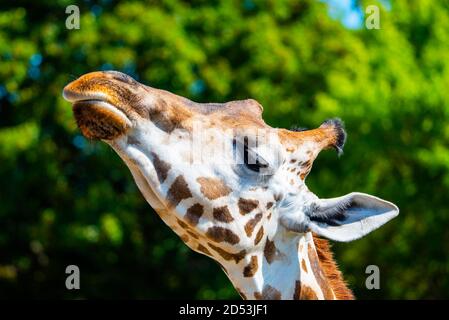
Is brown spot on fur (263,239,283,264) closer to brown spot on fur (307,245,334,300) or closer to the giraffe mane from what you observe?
brown spot on fur (307,245,334,300)

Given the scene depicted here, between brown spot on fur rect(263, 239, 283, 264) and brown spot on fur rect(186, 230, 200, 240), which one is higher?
brown spot on fur rect(186, 230, 200, 240)

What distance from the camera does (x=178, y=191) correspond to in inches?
168

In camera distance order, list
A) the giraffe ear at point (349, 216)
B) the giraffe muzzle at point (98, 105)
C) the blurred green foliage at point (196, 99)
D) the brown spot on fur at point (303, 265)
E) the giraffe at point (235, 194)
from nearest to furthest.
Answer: the giraffe muzzle at point (98, 105), the giraffe at point (235, 194), the giraffe ear at point (349, 216), the brown spot on fur at point (303, 265), the blurred green foliage at point (196, 99)

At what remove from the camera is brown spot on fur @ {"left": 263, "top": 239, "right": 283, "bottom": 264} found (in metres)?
4.40

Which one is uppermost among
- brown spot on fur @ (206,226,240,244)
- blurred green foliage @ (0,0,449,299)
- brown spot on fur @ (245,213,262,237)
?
blurred green foliage @ (0,0,449,299)

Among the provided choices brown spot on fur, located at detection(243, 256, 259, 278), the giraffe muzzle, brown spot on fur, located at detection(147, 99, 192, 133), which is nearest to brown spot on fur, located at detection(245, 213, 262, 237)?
brown spot on fur, located at detection(243, 256, 259, 278)

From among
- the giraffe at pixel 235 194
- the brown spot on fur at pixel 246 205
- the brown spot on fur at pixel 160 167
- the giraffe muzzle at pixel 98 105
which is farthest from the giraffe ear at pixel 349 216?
the giraffe muzzle at pixel 98 105

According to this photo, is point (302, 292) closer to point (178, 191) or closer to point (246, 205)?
point (246, 205)

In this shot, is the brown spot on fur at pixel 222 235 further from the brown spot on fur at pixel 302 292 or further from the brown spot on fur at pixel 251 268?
the brown spot on fur at pixel 302 292

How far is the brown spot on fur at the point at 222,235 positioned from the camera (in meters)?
4.32

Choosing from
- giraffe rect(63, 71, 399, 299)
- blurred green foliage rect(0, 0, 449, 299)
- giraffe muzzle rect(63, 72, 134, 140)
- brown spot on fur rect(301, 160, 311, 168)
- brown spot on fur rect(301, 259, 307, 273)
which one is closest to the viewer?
giraffe muzzle rect(63, 72, 134, 140)

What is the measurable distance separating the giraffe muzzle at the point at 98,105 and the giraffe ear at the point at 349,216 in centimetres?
92

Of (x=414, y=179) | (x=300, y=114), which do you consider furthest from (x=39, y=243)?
(x=414, y=179)

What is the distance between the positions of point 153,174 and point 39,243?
19268 millimetres
